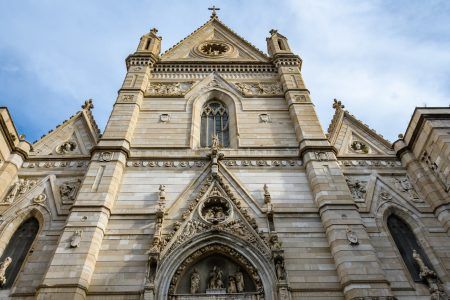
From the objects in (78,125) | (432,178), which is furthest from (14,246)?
(432,178)

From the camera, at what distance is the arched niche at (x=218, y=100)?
1418cm

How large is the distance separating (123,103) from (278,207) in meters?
7.96

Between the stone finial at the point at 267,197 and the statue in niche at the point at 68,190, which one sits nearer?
the stone finial at the point at 267,197

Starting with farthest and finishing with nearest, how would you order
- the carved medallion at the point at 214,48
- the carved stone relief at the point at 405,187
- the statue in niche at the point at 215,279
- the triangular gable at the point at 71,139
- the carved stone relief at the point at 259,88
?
the carved medallion at the point at 214,48, the carved stone relief at the point at 259,88, the triangular gable at the point at 71,139, the carved stone relief at the point at 405,187, the statue in niche at the point at 215,279

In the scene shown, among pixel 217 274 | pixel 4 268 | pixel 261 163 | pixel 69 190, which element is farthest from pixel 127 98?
pixel 217 274

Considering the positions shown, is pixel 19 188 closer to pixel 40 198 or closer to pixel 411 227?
pixel 40 198

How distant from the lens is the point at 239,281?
959 centimetres

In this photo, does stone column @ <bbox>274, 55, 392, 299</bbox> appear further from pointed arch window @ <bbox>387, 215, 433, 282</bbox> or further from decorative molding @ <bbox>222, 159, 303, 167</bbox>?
pointed arch window @ <bbox>387, 215, 433, 282</bbox>

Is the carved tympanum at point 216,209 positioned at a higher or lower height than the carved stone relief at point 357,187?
lower

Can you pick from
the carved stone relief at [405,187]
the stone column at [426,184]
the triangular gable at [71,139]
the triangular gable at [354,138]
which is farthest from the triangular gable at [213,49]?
the carved stone relief at [405,187]

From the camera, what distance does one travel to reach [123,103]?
15125 millimetres

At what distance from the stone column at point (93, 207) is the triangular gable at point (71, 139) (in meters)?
1.14

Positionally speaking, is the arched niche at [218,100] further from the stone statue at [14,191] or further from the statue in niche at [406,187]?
the stone statue at [14,191]

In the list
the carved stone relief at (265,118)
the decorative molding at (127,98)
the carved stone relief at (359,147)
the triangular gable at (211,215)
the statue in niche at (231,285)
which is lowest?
the statue in niche at (231,285)
